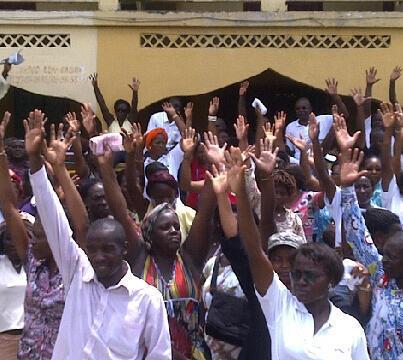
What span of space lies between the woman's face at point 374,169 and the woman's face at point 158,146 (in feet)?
5.93

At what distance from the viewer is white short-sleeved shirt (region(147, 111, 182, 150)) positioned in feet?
Answer: 31.2

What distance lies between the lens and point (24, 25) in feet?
37.9

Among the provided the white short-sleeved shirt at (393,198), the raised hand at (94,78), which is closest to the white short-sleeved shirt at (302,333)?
the white short-sleeved shirt at (393,198)

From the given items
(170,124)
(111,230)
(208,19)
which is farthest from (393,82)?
(111,230)

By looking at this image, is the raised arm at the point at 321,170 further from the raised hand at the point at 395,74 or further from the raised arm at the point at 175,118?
the raised hand at the point at 395,74

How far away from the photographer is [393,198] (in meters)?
6.99

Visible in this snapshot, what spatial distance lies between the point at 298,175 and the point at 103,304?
3.12 metres

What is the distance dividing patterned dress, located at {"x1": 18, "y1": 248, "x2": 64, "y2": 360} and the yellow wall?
22.5 feet

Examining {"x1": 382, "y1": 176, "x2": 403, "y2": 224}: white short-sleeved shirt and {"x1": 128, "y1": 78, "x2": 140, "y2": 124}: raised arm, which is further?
{"x1": 128, "y1": 78, "x2": 140, "y2": 124}: raised arm

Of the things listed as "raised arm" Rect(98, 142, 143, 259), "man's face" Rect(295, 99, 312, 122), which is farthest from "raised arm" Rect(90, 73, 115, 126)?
"raised arm" Rect(98, 142, 143, 259)

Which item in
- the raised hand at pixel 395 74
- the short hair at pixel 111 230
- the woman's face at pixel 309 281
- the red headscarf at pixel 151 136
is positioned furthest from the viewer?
the raised hand at pixel 395 74

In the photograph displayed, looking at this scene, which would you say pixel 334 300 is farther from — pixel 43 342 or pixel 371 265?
pixel 43 342

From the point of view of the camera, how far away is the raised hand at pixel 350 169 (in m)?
5.43

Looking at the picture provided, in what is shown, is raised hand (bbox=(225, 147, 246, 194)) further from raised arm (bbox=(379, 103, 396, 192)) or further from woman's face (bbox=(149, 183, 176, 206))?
raised arm (bbox=(379, 103, 396, 192))
